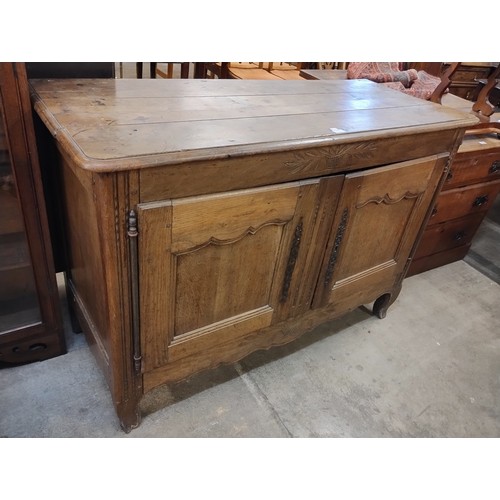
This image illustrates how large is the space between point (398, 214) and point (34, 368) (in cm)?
132

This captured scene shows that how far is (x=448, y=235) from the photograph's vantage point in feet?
7.00

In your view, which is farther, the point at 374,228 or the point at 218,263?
the point at 374,228

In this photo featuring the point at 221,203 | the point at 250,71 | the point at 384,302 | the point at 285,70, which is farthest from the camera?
the point at 285,70

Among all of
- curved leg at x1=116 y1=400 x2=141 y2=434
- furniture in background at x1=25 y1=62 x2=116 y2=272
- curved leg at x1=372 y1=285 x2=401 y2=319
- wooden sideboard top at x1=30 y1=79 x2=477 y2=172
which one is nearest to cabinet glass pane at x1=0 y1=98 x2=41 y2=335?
furniture in background at x1=25 y1=62 x2=116 y2=272

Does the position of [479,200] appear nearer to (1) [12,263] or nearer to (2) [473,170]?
(2) [473,170]

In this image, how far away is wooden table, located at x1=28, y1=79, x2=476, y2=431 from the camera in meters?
0.88

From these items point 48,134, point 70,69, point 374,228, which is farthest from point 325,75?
point 48,134

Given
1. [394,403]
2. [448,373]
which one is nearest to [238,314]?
[394,403]

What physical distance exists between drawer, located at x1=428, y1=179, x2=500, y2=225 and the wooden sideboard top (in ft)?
2.10

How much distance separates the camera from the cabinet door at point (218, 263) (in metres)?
0.94

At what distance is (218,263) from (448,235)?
4.95ft

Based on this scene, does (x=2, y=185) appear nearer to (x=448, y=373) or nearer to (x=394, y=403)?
(x=394, y=403)

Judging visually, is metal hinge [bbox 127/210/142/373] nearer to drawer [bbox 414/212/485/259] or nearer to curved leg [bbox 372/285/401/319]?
curved leg [bbox 372/285/401/319]

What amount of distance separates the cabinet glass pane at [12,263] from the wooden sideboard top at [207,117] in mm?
246
